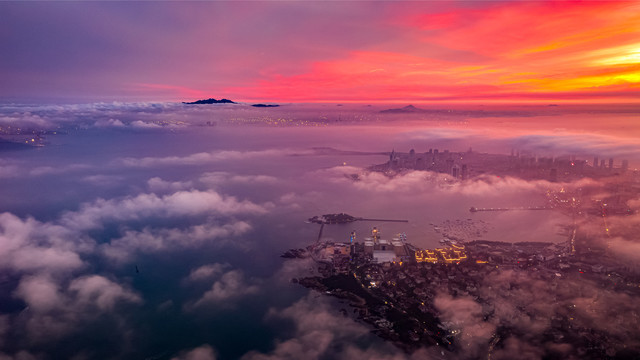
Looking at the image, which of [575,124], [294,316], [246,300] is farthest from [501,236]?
[575,124]

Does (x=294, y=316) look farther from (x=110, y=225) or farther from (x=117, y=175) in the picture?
(x=117, y=175)

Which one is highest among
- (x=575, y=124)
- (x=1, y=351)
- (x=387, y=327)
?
(x=575, y=124)

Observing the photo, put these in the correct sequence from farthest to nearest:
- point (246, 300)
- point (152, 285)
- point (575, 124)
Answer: point (575, 124), point (152, 285), point (246, 300)

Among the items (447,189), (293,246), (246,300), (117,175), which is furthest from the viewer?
(117,175)

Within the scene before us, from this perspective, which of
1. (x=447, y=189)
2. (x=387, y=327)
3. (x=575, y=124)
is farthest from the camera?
(x=575, y=124)

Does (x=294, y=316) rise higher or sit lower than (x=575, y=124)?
lower

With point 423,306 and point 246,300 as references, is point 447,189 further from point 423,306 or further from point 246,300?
point 246,300

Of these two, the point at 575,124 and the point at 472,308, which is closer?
the point at 472,308

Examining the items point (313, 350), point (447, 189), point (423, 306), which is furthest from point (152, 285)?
point (447, 189)

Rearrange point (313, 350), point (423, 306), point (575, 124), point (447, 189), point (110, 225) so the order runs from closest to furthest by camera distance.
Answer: point (313, 350), point (423, 306), point (110, 225), point (447, 189), point (575, 124)
